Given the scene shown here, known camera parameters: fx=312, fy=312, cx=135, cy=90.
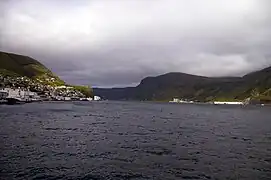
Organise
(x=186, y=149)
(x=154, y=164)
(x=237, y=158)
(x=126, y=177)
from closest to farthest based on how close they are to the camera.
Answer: (x=126, y=177), (x=154, y=164), (x=237, y=158), (x=186, y=149)

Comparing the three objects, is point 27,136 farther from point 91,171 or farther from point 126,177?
point 126,177

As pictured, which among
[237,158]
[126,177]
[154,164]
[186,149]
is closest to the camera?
[126,177]

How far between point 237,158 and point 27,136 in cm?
3430

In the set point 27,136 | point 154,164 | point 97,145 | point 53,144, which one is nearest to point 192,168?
point 154,164

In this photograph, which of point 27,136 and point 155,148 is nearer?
point 155,148

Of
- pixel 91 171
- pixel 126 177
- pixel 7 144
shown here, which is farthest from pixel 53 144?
pixel 126 177

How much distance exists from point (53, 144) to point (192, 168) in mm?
21991

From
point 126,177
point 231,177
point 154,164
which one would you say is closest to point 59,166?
point 126,177

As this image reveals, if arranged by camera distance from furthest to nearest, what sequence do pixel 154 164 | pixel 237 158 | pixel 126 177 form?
1. pixel 237 158
2. pixel 154 164
3. pixel 126 177

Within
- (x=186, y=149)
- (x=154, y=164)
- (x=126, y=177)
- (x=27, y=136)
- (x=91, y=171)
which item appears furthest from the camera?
(x=27, y=136)

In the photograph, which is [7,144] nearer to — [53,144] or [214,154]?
[53,144]

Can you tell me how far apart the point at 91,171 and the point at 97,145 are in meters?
15.3

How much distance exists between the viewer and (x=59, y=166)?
103ft

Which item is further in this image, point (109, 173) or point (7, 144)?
point (7, 144)
